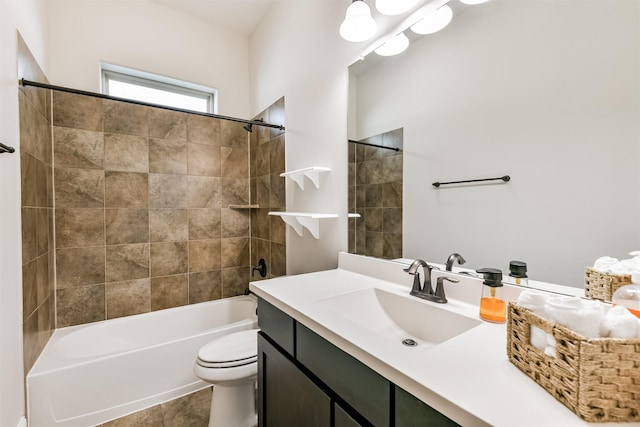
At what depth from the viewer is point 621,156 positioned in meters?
0.69

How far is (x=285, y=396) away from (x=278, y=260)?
123 cm

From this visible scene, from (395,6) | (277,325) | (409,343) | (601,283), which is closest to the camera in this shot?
(601,283)

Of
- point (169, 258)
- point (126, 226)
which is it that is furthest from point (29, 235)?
point (169, 258)

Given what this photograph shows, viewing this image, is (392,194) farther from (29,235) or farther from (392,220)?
(29,235)

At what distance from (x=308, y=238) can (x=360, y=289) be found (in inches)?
28.6

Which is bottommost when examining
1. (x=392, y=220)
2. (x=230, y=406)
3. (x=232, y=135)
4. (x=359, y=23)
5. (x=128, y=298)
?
(x=230, y=406)

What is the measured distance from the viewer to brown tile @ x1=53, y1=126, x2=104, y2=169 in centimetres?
190

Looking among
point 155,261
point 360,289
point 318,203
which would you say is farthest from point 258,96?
point 360,289

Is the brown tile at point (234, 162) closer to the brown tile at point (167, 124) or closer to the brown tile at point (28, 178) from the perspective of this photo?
the brown tile at point (167, 124)

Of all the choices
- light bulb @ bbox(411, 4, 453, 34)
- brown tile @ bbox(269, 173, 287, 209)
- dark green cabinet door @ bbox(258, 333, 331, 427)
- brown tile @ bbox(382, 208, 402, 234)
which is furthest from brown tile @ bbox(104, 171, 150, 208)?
light bulb @ bbox(411, 4, 453, 34)

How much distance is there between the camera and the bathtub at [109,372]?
1410 mm

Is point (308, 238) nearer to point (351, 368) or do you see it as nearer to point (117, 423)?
point (351, 368)

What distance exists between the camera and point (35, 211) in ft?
5.04

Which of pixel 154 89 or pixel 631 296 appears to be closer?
pixel 631 296
